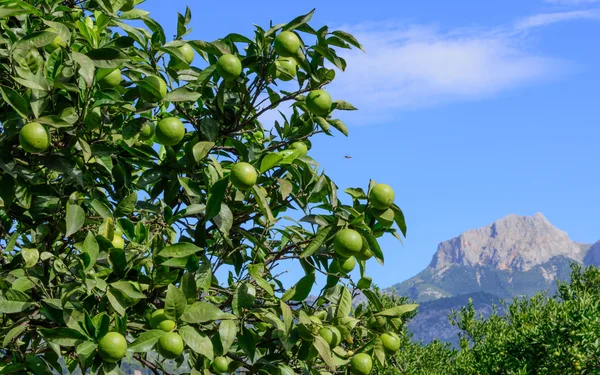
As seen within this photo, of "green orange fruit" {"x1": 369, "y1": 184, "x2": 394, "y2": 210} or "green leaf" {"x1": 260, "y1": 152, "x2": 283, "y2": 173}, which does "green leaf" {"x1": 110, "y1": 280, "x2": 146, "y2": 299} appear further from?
"green orange fruit" {"x1": 369, "y1": 184, "x2": 394, "y2": 210}

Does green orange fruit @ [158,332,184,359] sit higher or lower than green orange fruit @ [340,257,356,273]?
lower

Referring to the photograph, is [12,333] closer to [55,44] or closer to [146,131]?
[146,131]

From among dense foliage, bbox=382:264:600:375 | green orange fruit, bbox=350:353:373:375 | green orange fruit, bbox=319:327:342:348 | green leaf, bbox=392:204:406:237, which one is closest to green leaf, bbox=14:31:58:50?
green leaf, bbox=392:204:406:237

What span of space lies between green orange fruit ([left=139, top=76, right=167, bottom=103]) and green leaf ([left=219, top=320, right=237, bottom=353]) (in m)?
1.23

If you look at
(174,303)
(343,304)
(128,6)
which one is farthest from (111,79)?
(343,304)

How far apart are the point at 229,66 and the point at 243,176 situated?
0.70m

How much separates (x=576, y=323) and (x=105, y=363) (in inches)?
341

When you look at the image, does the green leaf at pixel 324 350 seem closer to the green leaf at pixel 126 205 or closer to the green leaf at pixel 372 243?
the green leaf at pixel 372 243

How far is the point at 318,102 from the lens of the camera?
365 cm

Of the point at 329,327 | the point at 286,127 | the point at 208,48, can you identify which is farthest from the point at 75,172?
the point at 329,327

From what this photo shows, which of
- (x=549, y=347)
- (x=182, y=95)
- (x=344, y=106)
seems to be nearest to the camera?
(x=182, y=95)

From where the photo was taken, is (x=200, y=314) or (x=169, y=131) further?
(x=169, y=131)

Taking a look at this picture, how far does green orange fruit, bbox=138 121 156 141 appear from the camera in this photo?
3602 mm

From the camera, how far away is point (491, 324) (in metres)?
19.1
